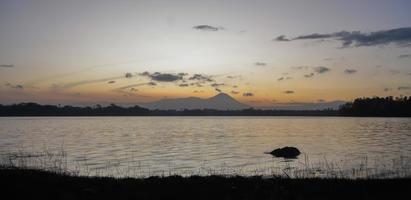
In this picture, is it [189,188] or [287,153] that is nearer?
[189,188]

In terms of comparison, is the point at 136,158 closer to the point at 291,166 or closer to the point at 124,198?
the point at 291,166

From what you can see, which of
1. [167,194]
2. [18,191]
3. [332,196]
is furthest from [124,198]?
[332,196]

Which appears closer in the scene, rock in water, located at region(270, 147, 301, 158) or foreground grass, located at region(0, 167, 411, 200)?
foreground grass, located at region(0, 167, 411, 200)

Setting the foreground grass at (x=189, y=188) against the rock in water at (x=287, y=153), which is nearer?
the foreground grass at (x=189, y=188)

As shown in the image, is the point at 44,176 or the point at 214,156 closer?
the point at 44,176

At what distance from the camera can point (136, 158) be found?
42469 millimetres

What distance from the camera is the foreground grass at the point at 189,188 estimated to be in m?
14.2

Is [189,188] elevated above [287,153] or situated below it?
above

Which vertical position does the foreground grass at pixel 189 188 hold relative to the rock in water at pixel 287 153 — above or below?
above

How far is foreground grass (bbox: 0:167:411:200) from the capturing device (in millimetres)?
14250

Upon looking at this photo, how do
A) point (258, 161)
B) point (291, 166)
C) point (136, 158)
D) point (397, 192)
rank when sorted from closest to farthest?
point (397, 192) < point (291, 166) < point (258, 161) < point (136, 158)

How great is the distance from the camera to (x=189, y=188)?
52.3ft

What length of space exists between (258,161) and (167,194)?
2523cm

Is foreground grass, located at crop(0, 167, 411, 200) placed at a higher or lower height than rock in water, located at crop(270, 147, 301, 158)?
higher
